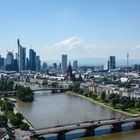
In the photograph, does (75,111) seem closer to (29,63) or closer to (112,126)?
(112,126)

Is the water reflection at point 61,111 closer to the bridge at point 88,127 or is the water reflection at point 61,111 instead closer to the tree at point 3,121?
the tree at point 3,121

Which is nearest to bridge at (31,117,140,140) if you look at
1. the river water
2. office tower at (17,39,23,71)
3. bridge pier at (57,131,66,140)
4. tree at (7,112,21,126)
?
bridge pier at (57,131,66,140)

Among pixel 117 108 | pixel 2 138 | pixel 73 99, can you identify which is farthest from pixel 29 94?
pixel 2 138

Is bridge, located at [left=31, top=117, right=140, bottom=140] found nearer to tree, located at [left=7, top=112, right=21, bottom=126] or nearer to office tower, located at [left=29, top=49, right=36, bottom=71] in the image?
tree, located at [left=7, top=112, right=21, bottom=126]

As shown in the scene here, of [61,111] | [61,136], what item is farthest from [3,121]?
[61,111]

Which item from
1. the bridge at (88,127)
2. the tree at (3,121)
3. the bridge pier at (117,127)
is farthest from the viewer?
the bridge pier at (117,127)

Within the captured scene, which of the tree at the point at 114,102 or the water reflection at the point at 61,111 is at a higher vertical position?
the tree at the point at 114,102

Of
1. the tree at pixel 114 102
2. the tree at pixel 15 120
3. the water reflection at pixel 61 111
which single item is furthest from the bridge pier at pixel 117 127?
the tree at pixel 114 102
